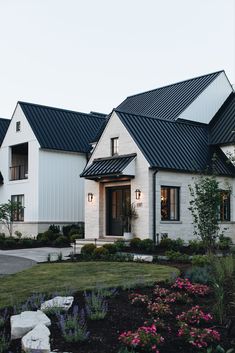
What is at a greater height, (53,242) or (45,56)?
(45,56)

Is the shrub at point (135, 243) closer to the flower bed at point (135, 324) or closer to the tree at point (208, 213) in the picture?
the tree at point (208, 213)

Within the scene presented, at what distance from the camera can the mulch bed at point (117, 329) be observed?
243 inches

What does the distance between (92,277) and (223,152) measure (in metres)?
15.2

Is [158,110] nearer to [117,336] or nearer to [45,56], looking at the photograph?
[45,56]

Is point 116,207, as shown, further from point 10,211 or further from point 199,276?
point 199,276

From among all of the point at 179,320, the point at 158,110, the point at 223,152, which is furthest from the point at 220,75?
the point at 179,320

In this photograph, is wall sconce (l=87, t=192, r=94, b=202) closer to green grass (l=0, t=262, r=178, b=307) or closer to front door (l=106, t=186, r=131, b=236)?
front door (l=106, t=186, r=131, b=236)

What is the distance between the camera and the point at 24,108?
2936 cm

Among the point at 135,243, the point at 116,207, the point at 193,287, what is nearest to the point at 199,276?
the point at 193,287

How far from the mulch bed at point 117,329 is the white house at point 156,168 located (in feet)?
38.6

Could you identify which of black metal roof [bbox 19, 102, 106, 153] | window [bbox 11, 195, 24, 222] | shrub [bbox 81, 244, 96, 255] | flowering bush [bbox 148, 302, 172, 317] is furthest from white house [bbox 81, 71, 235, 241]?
flowering bush [bbox 148, 302, 172, 317]

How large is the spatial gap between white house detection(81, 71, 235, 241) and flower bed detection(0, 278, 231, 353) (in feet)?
37.5

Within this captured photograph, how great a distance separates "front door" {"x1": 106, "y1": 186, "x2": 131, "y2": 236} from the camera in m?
22.7

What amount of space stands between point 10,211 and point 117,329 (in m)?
22.0
